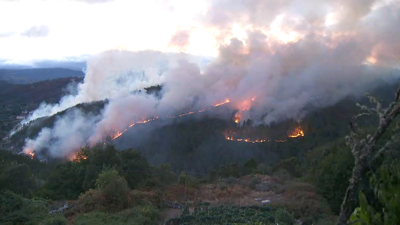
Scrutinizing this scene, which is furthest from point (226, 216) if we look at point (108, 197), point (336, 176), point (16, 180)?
point (16, 180)

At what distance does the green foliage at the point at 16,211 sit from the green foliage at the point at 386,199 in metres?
12.5

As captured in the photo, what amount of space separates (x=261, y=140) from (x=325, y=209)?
53554mm

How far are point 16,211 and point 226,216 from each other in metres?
10.4

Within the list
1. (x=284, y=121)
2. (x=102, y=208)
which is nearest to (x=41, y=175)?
(x=102, y=208)

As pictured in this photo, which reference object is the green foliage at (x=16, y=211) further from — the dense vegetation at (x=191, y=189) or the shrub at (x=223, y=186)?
the shrub at (x=223, y=186)

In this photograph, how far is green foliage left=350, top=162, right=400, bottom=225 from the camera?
3.27 meters

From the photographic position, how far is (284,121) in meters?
78.9

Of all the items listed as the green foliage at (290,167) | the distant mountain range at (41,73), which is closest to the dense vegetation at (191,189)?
the green foliage at (290,167)

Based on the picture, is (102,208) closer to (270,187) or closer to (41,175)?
(270,187)

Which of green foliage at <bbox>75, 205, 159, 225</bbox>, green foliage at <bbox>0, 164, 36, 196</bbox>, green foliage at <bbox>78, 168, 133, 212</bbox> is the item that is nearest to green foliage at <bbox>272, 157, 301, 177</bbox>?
green foliage at <bbox>78, 168, 133, 212</bbox>

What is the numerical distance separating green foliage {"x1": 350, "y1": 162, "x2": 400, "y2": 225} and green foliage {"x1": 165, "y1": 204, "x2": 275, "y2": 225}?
11.7 metres

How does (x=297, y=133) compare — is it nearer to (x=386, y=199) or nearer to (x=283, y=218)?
(x=283, y=218)

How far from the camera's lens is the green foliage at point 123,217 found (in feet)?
51.7

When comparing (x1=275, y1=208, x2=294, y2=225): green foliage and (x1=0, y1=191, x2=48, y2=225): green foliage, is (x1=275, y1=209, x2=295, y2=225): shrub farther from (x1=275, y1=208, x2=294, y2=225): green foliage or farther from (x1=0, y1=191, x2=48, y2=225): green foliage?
(x1=0, y1=191, x2=48, y2=225): green foliage
